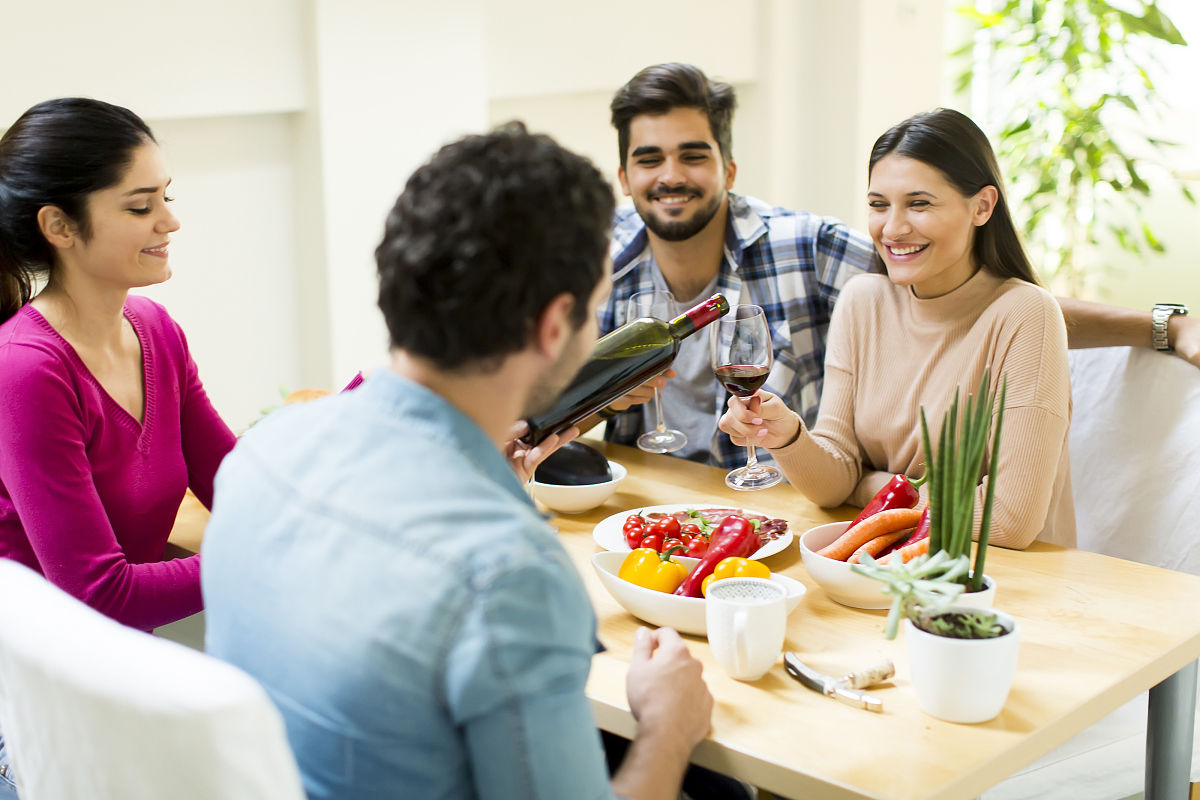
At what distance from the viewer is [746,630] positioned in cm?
138

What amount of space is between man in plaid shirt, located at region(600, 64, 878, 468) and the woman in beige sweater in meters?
0.40

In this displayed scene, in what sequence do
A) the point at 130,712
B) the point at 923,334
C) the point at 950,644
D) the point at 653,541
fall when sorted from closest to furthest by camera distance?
the point at 130,712 < the point at 950,644 < the point at 653,541 < the point at 923,334

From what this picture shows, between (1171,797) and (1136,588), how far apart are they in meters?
0.36

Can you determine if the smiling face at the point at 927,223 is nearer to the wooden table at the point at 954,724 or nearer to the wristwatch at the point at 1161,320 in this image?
the wristwatch at the point at 1161,320

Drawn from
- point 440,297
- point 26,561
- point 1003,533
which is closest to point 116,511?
point 26,561

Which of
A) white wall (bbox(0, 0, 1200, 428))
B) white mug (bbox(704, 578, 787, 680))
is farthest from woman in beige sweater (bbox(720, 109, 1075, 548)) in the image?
white wall (bbox(0, 0, 1200, 428))

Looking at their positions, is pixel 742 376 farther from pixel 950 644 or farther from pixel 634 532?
pixel 950 644

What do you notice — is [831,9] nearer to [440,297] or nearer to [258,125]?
[258,125]

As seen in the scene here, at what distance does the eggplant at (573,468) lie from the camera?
6.72 feet

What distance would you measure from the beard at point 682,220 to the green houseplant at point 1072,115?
8.15ft

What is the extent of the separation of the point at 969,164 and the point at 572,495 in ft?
2.90

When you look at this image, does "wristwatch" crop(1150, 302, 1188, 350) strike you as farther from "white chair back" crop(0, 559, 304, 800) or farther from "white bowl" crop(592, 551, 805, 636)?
"white chair back" crop(0, 559, 304, 800)

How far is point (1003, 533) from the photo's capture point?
1.83m

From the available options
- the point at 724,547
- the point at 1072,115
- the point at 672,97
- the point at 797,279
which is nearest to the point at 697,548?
the point at 724,547
